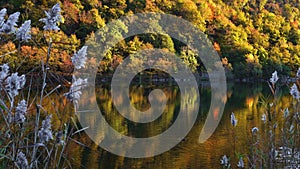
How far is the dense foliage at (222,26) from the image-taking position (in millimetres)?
27800

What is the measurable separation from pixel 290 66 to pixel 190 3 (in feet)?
29.6

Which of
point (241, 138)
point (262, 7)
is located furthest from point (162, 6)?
point (241, 138)

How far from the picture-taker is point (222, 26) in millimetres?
35188

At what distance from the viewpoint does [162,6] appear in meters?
33.8

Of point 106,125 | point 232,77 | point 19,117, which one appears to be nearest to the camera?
point 19,117

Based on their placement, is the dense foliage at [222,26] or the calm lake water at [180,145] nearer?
the calm lake water at [180,145]

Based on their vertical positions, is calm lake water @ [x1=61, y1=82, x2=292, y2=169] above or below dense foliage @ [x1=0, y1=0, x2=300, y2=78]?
below

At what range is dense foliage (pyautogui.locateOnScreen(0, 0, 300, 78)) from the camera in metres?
27.8

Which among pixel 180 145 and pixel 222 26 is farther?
pixel 222 26

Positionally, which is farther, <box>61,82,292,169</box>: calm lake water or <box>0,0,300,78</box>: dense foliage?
<box>0,0,300,78</box>: dense foliage

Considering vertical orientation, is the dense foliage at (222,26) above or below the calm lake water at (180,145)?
above

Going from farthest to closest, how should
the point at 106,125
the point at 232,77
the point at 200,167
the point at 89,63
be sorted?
the point at 232,77 < the point at 89,63 < the point at 106,125 < the point at 200,167

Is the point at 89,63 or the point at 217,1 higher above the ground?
the point at 217,1

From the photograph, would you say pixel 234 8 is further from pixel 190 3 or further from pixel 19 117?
pixel 19 117
